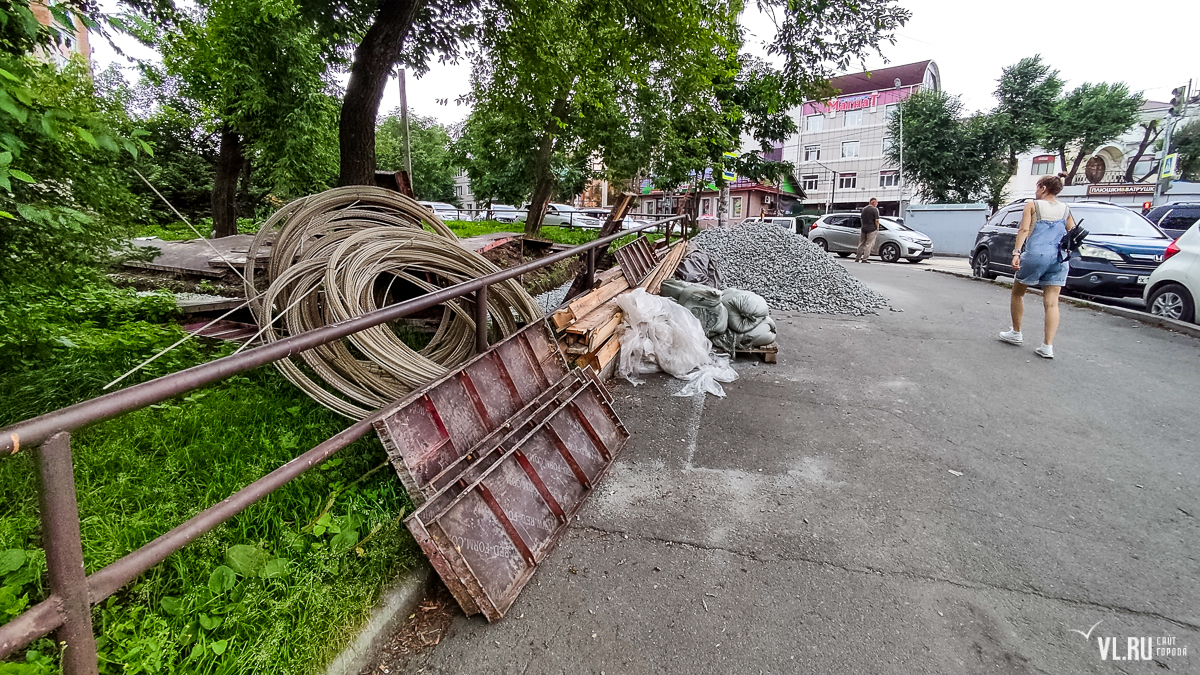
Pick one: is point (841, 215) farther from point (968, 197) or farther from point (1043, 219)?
point (968, 197)

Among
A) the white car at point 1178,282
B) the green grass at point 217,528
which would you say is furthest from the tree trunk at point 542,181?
the white car at point 1178,282

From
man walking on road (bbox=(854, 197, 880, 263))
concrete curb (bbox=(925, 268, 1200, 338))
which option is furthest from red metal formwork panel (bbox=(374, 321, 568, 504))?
man walking on road (bbox=(854, 197, 880, 263))

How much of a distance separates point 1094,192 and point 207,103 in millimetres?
34222

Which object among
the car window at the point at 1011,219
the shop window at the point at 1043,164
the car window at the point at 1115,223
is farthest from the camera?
the shop window at the point at 1043,164

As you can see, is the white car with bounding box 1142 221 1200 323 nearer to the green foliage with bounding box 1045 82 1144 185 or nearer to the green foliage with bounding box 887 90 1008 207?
the green foliage with bounding box 887 90 1008 207

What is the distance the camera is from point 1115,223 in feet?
29.5

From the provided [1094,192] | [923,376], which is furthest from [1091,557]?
[1094,192]

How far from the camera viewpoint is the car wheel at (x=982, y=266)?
11.8 meters

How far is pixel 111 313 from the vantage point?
464 centimetres

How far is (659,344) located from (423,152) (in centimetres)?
4788

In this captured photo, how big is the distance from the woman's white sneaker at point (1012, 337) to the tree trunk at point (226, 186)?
15411 mm

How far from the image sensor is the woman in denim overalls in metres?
5.29

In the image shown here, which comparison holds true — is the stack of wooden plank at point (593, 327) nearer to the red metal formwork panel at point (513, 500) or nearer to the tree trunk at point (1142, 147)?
the red metal formwork panel at point (513, 500)

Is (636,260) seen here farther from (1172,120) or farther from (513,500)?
(1172,120)
